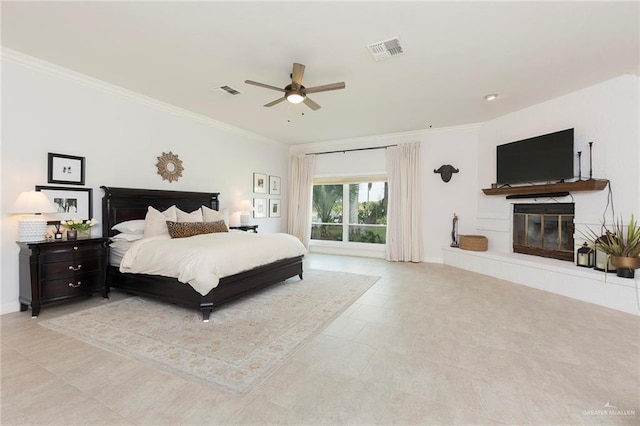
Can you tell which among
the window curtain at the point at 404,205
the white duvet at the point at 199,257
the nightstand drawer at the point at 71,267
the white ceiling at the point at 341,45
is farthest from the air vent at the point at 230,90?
the window curtain at the point at 404,205

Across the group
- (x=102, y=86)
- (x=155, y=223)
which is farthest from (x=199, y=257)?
(x=102, y=86)

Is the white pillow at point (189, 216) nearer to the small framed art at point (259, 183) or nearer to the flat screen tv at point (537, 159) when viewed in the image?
the small framed art at point (259, 183)

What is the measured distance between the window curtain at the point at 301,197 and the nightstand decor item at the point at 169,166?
3.14m

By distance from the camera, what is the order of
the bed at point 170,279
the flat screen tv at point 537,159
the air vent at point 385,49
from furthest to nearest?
the flat screen tv at point 537,159
the bed at point 170,279
the air vent at point 385,49

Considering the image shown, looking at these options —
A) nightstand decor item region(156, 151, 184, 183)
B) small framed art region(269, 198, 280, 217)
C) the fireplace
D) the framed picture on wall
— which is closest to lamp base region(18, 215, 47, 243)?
the framed picture on wall

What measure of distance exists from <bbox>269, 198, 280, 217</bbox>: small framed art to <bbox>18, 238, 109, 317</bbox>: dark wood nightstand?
13.1 feet

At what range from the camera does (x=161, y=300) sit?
3.42m

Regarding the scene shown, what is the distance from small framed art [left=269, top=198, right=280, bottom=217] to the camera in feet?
23.7

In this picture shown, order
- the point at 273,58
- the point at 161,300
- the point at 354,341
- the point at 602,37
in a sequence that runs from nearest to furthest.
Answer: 1. the point at 354,341
2. the point at 602,37
3. the point at 273,58
4. the point at 161,300

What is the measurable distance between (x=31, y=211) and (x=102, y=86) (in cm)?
190

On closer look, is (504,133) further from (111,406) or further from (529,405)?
(111,406)

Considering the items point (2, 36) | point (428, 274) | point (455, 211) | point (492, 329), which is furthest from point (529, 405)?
point (2, 36)

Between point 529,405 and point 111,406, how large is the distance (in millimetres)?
2563

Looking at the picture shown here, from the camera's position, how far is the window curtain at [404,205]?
623 centimetres
